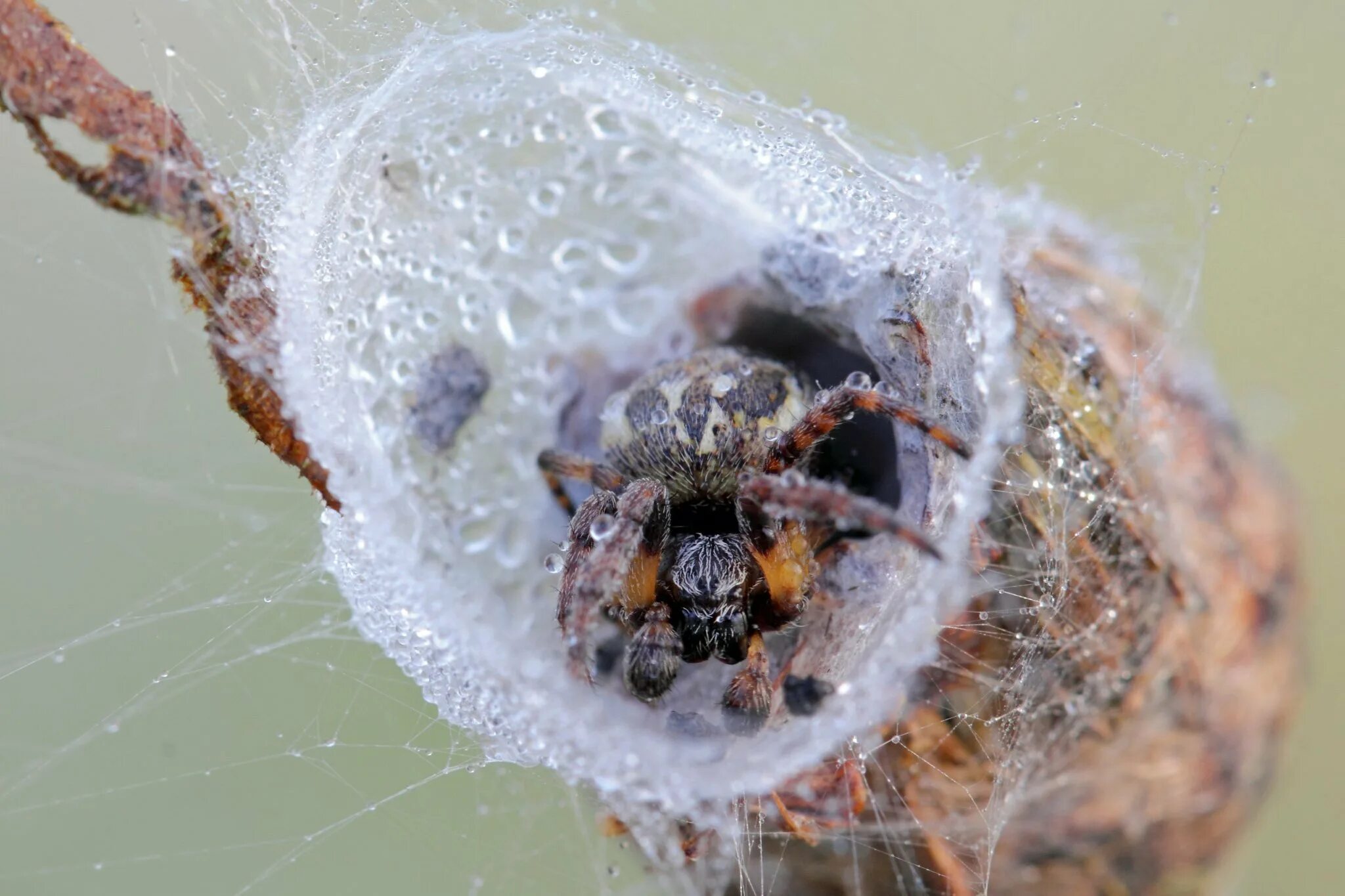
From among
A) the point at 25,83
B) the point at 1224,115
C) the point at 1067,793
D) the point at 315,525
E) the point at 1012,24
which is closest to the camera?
the point at 25,83

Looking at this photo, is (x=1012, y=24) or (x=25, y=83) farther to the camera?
(x=1012, y=24)

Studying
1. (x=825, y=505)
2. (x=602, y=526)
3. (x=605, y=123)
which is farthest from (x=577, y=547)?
(x=605, y=123)

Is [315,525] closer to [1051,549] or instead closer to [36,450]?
[36,450]

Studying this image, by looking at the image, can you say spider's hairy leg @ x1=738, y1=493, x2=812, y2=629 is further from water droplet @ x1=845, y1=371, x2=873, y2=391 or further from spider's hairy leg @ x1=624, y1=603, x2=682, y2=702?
water droplet @ x1=845, y1=371, x2=873, y2=391

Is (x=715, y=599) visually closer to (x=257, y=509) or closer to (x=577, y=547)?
(x=577, y=547)

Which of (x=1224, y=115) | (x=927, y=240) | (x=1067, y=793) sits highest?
(x=1224, y=115)

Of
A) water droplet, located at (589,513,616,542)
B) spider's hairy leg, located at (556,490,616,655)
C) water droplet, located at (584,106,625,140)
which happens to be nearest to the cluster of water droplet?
water droplet, located at (584,106,625,140)

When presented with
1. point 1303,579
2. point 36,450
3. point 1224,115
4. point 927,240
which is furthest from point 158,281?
point 1224,115
